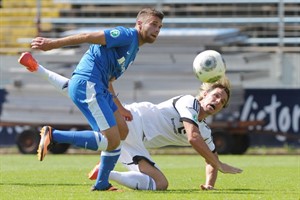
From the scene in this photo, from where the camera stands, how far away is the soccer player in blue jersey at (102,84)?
9.13m

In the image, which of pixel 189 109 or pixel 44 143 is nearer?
pixel 44 143

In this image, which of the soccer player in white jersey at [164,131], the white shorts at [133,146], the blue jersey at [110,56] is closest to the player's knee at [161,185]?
the soccer player in white jersey at [164,131]

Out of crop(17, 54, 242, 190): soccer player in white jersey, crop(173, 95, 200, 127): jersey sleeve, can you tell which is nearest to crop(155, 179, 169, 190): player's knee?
crop(17, 54, 242, 190): soccer player in white jersey

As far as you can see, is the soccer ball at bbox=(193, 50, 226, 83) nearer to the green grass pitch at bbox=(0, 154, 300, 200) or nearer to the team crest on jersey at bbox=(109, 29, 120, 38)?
the green grass pitch at bbox=(0, 154, 300, 200)

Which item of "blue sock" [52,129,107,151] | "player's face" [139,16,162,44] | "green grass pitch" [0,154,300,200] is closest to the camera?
"green grass pitch" [0,154,300,200]

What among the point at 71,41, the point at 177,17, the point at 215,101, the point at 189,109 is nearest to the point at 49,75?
the point at 71,41

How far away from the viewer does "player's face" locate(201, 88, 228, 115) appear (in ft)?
32.1

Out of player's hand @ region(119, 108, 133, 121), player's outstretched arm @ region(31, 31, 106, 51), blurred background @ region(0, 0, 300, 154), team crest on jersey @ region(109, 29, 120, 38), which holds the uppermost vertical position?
team crest on jersey @ region(109, 29, 120, 38)

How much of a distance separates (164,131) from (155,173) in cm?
65

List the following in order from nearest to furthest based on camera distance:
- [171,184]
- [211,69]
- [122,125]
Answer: [122,125]
[211,69]
[171,184]

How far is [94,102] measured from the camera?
30.2 ft

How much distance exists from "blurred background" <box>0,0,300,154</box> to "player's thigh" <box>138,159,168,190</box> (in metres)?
11.9

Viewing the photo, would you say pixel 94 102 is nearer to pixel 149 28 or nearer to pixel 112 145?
pixel 112 145

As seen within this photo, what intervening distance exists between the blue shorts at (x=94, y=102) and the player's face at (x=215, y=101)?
44.0 inches
